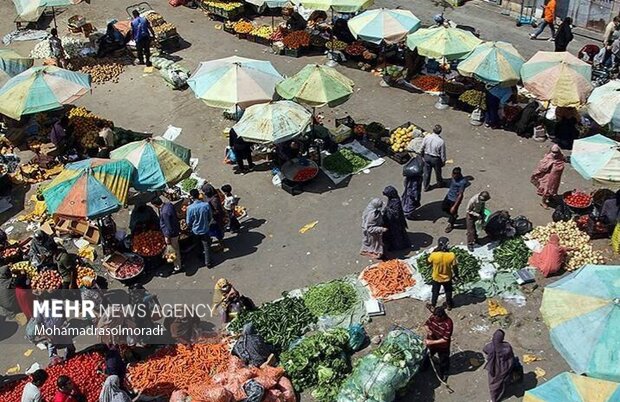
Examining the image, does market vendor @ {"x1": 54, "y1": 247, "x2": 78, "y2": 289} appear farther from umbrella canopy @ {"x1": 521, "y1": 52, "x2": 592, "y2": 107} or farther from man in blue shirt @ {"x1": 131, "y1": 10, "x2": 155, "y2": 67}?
umbrella canopy @ {"x1": 521, "y1": 52, "x2": 592, "y2": 107}

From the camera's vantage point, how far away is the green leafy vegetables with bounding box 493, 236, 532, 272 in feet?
49.4

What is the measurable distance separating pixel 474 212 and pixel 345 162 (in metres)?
4.46

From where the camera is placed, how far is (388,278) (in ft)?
48.6

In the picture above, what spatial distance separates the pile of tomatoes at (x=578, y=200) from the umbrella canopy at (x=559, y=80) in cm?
262

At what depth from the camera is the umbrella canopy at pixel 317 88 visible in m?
17.7

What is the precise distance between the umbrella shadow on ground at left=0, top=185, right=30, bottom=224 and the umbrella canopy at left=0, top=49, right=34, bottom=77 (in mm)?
3563

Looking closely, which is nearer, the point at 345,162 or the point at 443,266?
the point at 443,266

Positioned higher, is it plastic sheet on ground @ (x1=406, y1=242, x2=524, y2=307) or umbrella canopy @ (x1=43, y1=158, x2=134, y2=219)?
umbrella canopy @ (x1=43, y1=158, x2=134, y2=219)

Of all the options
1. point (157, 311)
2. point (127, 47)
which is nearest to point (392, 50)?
point (127, 47)

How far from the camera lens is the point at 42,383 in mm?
12023

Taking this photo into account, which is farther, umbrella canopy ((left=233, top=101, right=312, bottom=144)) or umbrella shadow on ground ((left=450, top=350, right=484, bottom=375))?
umbrella canopy ((left=233, top=101, right=312, bottom=144))

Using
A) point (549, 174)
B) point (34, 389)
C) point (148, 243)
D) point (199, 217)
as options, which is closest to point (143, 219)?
point (148, 243)

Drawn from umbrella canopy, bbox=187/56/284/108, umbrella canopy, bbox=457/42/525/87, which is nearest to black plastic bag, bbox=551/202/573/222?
umbrella canopy, bbox=457/42/525/87

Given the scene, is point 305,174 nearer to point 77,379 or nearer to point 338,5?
point 338,5
